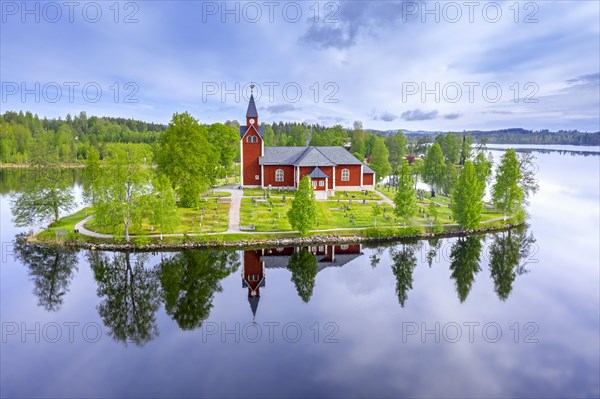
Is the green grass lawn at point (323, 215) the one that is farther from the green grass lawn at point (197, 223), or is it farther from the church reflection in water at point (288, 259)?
the church reflection in water at point (288, 259)

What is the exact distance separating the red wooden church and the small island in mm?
116

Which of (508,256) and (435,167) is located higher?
(435,167)

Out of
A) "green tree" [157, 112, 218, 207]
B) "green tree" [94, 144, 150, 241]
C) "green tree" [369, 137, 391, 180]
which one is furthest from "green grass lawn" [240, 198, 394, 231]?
"green tree" [369, 137, 391, 180]

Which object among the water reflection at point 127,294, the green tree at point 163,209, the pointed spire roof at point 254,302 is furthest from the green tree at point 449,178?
the water reflection at point 127,294

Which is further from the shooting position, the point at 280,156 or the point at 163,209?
the point at 280,156

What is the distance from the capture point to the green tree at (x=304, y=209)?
28.1m

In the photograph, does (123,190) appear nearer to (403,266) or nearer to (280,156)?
(403,266)

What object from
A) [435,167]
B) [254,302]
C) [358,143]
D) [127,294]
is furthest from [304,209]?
[358,143]

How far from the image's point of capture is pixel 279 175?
45.6 metres

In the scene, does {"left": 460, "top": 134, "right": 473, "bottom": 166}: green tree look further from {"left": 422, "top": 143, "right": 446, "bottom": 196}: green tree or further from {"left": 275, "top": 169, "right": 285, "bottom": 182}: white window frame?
{"left": 275, "top": 169, "right": 285, "bottom": 182}: white window frame

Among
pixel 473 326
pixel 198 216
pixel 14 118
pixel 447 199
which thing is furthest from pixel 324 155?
pixel 14 118

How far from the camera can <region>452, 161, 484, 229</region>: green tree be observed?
3072cm

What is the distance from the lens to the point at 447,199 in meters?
45.8

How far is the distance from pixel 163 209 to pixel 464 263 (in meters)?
20.0
